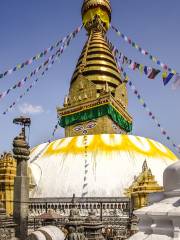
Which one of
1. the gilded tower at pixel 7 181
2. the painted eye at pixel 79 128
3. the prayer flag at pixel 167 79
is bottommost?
the gilded tower at pixel 7 181

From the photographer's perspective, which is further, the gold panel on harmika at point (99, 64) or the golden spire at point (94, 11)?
the golden spire at point (94, 11)

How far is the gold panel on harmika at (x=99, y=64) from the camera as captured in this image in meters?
29.4

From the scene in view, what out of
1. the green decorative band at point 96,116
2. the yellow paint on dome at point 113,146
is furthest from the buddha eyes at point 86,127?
the yellow paint on dome at point 113,146

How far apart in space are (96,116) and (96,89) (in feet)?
9.02

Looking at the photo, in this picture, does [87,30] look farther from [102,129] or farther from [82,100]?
[102,129]

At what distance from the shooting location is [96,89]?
92.6 ft

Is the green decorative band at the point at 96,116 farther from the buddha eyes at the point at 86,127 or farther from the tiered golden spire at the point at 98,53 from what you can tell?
the tiered golden spire at the point at 98,53

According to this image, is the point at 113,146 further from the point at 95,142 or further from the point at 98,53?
the point at 98,53

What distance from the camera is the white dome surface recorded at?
2039cm

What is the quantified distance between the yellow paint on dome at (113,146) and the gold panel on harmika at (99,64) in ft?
21.1

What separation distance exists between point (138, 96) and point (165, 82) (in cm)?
952

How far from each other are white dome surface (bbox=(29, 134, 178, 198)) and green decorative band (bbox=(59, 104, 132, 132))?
11.1 feet

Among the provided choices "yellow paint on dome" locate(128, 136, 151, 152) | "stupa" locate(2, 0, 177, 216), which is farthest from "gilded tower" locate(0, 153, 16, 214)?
"yellow paint on dome" locate(128, 136, 151, 152)

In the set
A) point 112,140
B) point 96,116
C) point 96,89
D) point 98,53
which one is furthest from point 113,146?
point 98,53
